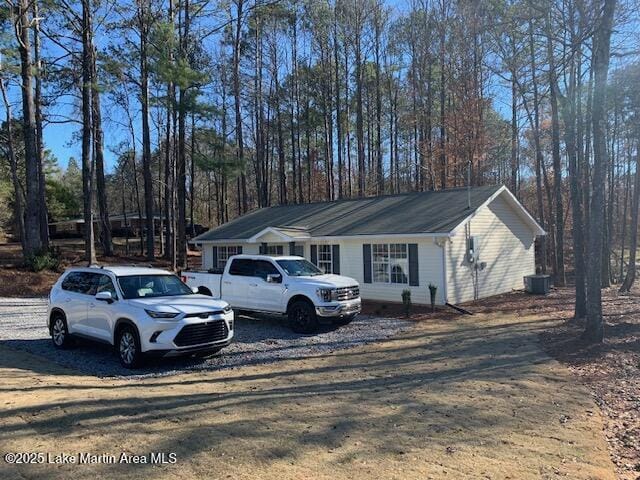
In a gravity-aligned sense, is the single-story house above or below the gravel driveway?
above

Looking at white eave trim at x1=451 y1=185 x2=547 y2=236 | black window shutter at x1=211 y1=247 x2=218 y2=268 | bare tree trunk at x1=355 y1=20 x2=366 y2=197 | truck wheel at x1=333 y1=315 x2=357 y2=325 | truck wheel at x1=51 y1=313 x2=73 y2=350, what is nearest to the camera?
truck wheel at x1=51 y1=313 x2=73 y2=350

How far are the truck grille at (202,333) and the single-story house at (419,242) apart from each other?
29.9 ft

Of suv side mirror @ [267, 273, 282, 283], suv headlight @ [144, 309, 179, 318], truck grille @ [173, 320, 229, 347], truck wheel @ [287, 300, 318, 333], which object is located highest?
suv side mirror @ [267, 273, 282, 283]

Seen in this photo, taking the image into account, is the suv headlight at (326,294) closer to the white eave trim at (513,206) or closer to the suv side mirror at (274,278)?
the suv side mirror at (274,278)

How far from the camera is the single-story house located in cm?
1692

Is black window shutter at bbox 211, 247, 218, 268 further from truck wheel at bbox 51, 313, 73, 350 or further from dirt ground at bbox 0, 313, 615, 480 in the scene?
dirt ground at bbox 0, 313, 615, 480

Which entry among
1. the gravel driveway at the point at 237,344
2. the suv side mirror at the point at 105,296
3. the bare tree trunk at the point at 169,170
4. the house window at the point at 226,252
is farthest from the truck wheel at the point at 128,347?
the bare tree trunk at the point at 169,170

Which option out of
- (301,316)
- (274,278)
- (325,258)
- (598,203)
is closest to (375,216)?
(325,258)

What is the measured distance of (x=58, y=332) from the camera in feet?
34.1

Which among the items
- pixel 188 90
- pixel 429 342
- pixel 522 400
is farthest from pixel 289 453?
pixel 188 90

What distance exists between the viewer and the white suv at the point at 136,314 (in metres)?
8.41

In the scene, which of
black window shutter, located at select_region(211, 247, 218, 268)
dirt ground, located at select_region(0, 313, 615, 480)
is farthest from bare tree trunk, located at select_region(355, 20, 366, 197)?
dirt ground, located at select_region(0, 313, 615, 480)

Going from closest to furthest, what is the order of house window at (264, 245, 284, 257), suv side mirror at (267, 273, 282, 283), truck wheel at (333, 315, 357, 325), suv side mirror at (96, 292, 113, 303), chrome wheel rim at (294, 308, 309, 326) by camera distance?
1. suv side mirror at (96, 292, 113, 303)
2. chrome wheel rim at (294, 308, 309, 326)
3. truck wheel at (333, 315, 357, 325)
4. suv side mirror at (267, 273, 282, 283)
5. house window at (264, 245, 284, 257)

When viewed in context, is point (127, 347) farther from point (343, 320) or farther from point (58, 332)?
point (343, 320)
